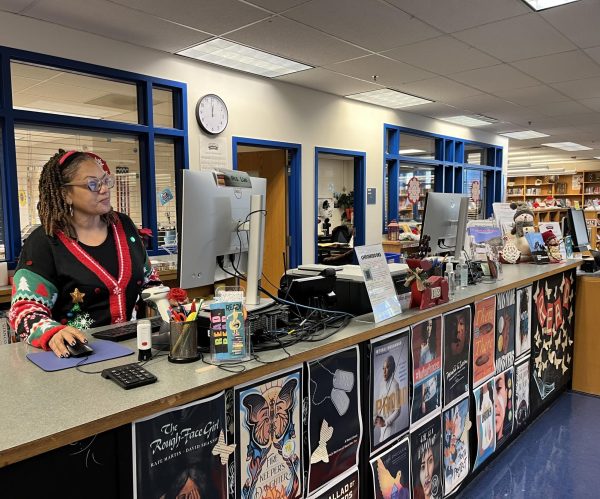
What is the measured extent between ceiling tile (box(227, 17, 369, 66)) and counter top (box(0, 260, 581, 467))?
285cm

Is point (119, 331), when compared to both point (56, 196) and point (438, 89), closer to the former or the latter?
point (56, 196)

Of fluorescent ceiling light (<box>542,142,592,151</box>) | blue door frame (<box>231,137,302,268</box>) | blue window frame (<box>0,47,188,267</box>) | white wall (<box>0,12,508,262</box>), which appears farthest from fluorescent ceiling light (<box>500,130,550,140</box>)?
blue window frame (<box>0,47,188,267</box>)

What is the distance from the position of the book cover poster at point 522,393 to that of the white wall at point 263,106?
314 centimetres

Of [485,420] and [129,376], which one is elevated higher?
[129,376]

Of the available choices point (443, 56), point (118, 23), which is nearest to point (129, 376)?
point (118, 23)

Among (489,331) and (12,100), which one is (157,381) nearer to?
(489,331)

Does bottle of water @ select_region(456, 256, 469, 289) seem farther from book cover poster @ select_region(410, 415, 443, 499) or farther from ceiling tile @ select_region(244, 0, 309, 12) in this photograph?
ceiling tile @ select_region(244, 0, 309, 12)

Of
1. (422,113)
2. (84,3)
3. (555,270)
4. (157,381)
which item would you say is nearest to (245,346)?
(157,381)

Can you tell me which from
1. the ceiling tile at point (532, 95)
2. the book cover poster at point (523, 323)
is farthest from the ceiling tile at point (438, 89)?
the book cover poster at point (523, 323)

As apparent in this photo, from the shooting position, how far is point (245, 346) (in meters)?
1.47

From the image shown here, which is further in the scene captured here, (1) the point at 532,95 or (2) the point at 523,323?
(1) the point at 532,95

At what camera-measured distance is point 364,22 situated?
3.69 m

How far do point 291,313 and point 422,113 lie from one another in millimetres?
6164

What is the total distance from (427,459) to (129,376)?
1.47 m
